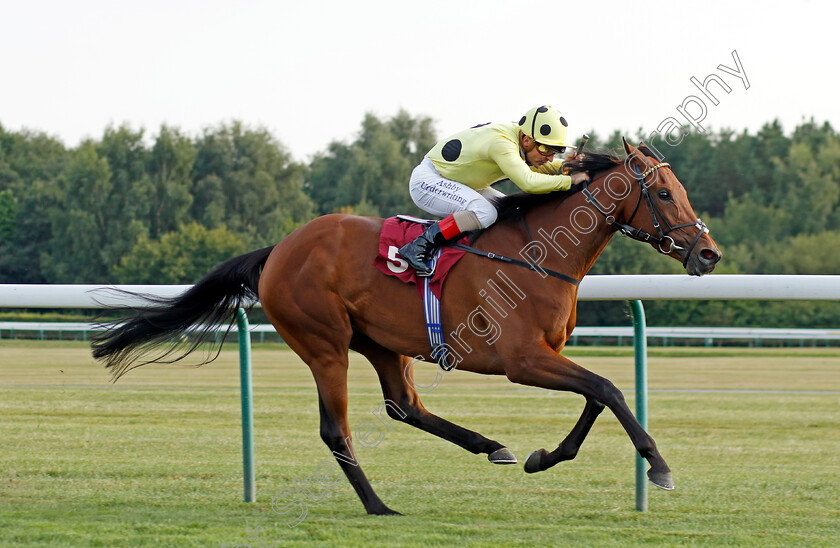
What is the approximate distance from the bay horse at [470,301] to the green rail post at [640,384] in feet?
1.06

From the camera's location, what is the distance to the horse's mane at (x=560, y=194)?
434 cm

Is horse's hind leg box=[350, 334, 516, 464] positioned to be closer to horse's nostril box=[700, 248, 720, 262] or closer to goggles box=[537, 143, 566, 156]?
goggles box=[537, 143, 566, 156]

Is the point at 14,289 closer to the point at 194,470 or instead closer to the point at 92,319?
the point at 92,319

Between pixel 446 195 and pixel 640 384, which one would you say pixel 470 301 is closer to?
pixel 446 195

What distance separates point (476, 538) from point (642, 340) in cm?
128

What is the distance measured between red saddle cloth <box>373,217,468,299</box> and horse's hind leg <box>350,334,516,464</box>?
1.74 ft

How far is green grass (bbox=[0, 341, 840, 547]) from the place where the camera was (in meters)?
3.84

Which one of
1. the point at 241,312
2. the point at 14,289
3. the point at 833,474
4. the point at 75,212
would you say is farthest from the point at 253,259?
the point at 75,212

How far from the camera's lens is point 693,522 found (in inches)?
161

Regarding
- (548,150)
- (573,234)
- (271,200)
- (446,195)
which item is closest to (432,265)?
(446,195)

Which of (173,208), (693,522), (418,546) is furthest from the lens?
(173,208)

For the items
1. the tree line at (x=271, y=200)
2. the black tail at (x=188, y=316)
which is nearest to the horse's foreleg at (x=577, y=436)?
the black tail at (x=188, y=316)

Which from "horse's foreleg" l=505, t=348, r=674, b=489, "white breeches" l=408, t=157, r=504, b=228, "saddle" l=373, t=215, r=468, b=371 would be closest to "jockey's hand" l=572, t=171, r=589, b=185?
"white breeches" l=408, t=157, r=504, b=228

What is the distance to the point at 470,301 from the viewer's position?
4289mm
